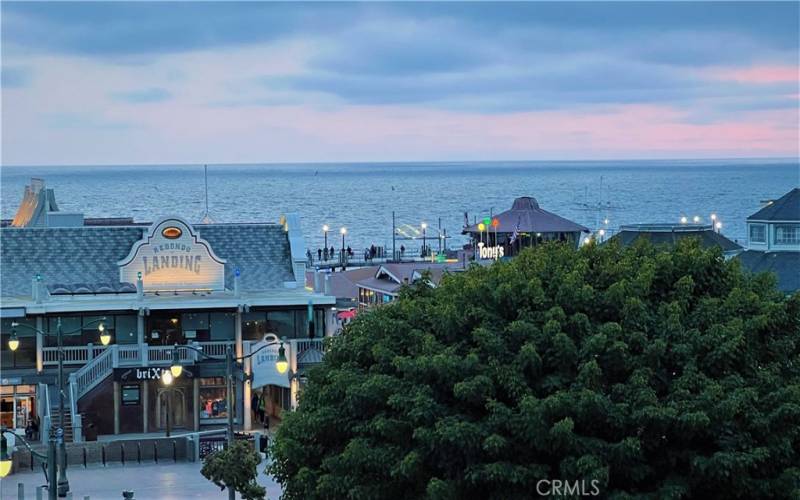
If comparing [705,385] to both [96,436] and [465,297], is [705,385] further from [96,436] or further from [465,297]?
[96,436]

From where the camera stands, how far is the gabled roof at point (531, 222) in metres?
97.6

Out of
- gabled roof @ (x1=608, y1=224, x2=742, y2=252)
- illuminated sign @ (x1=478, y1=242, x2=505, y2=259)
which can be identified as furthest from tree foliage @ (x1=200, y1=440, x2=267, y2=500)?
illuminated sign @ (x1=478, y1=242, x2=505, y2=259)

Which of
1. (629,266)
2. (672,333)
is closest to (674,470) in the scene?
(672,333)

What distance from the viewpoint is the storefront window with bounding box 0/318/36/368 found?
50.1 metres

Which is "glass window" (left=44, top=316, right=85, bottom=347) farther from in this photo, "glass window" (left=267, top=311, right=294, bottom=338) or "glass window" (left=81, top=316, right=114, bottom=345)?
"glass window" (left=267, top=311, right=294, bottom=338)

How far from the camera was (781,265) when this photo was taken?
6419cm

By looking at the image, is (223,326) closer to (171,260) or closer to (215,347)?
(215,347)

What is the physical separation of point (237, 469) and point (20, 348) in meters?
18.7

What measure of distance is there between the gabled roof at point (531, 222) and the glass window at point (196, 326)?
44774mm

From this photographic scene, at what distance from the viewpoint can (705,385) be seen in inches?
991

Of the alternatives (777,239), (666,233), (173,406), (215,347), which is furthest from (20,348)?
(777,239)

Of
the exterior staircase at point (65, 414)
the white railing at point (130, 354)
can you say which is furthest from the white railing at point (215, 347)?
the exterior staircase at point (65, 414)

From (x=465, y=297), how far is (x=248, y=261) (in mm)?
28609

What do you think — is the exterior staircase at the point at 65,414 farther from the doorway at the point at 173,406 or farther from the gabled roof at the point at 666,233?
the gabled roof at the point at 666,233
